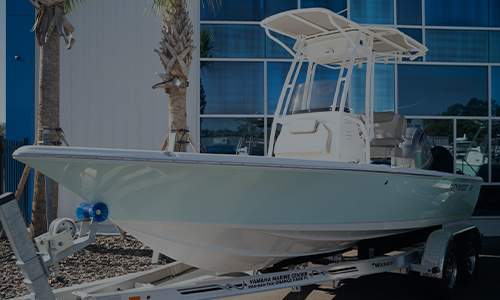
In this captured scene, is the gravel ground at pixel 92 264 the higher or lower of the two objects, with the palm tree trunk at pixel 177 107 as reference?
lower

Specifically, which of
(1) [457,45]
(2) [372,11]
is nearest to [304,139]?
(2) [372,11]

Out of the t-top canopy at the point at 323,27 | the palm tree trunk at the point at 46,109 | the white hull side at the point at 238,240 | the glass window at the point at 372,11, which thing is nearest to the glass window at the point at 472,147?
the glass window at the point at 372,11

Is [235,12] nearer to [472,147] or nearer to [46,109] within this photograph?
[46,109]

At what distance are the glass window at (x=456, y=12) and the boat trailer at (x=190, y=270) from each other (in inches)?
256

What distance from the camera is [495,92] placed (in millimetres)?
10391

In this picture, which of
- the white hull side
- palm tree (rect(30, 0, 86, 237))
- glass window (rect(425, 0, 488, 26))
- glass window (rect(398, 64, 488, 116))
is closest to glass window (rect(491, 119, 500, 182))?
glass window (rect(398, 64, 488, 116))

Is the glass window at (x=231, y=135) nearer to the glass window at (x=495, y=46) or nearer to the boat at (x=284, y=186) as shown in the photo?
the boat at (x=284, y=186)

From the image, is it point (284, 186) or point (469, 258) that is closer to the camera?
point (284, 186)

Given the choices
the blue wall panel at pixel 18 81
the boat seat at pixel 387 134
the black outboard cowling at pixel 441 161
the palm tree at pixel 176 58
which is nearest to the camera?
the boat seat at pixel 387 134

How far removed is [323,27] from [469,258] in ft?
10.5

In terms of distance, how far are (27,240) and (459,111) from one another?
9869 millimetres

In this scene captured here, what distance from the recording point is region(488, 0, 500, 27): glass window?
10.5m

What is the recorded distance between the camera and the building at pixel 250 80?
9.91 meters

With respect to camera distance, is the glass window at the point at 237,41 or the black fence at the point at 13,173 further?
the glass window at the point at 237,41
